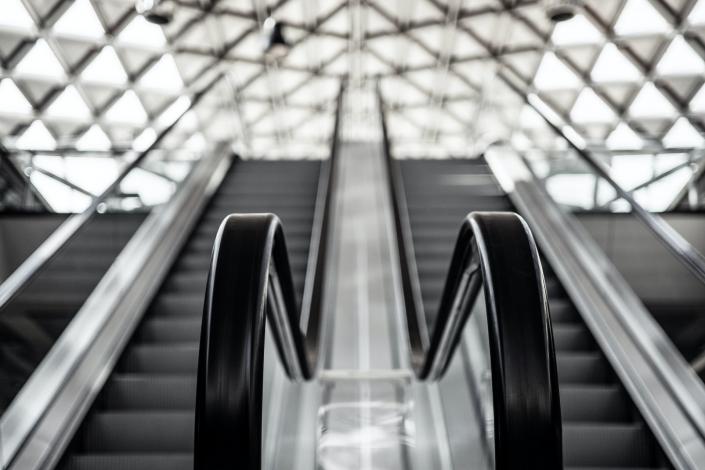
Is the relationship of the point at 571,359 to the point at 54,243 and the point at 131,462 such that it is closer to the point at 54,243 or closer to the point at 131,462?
the point at 131,462

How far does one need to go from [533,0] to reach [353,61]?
6.41 metres

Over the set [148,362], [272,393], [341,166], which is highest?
[341,166]

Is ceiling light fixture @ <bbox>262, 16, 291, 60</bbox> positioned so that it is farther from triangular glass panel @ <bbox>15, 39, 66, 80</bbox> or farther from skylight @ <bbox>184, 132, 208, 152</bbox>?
triangular glass panel @ <bbox>15, 39, 66, 80</bbox>

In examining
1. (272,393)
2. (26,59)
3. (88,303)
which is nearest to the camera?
(272,393)

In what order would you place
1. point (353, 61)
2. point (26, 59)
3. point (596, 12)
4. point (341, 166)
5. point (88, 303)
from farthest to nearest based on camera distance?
point (353, 61)
point (596, 12)
point (26, 59)
point (341, 166)
point (88, 303)

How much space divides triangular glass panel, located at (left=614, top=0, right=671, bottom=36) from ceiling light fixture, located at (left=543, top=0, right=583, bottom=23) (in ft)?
28.6

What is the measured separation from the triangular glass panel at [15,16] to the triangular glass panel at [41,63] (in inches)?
31.6

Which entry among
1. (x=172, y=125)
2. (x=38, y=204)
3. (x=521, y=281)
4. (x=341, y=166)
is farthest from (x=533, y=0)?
(x=521, y=281)

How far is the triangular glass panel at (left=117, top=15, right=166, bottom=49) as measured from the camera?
57.8ft

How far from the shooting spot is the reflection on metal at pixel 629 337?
3.22 metres

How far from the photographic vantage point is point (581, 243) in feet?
17.0

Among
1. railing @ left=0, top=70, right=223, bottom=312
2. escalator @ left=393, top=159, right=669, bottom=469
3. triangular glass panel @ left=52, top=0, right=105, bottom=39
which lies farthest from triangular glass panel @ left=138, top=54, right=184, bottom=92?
railing @ left=0, top=70, right=223, bottom=312

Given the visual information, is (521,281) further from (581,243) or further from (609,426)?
(581,243)

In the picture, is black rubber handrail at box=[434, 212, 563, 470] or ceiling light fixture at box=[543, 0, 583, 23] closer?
black rubber handrail at box=[434, 212, 563, 470]
